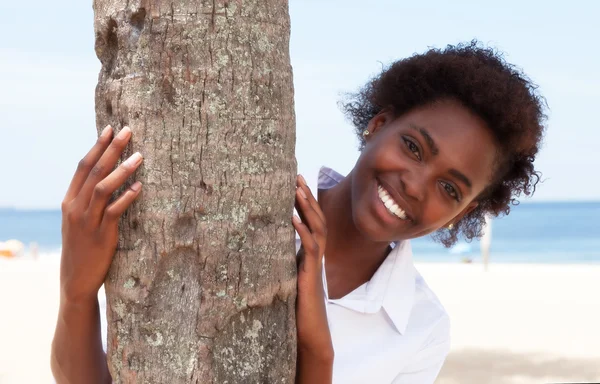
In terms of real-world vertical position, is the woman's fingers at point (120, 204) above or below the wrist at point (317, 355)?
above

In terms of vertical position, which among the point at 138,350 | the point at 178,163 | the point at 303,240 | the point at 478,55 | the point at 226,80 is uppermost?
the point at 478,55

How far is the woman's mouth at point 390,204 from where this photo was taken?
10.7ft

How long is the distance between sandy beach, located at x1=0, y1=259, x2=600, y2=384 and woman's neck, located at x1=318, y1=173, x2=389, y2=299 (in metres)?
6.04

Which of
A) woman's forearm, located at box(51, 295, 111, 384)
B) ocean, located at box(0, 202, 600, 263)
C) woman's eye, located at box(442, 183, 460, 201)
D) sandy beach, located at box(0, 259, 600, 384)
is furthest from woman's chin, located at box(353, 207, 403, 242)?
ocean, located at box(0, 202, 600, 263)

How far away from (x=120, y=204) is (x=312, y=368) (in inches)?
37.3

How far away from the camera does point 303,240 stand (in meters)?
2.64

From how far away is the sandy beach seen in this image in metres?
10.0

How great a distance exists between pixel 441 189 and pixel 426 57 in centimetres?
78

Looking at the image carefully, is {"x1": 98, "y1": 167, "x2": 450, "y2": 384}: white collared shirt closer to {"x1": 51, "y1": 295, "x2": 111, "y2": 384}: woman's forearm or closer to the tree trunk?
{"x1": 51, "y1": 295, "x2": 111, "y2": 384}: woman's forearm

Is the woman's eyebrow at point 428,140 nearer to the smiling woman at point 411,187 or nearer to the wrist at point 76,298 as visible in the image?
the smiling woman at point 411,187

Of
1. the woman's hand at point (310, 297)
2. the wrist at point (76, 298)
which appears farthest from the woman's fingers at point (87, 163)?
the woman's hand at point (310, 297)

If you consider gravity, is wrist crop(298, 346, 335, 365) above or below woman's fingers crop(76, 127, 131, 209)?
below

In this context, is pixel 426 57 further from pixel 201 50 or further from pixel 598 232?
pixel 598 232

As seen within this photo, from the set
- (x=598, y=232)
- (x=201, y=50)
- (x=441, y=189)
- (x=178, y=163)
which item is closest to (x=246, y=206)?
(x=178, y=163)
